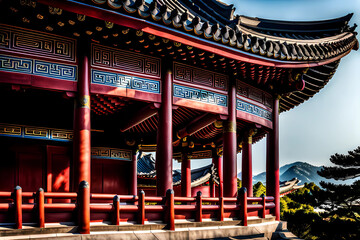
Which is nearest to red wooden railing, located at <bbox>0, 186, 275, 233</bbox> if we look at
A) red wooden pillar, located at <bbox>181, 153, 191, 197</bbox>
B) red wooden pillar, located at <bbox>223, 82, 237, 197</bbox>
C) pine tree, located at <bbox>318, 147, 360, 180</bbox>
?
red wooden pillar, located at <bbox>223, 82, 237, 197</bbox>

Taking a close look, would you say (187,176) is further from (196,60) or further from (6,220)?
(6,220)

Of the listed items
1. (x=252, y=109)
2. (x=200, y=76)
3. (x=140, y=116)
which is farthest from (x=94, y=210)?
(x=252, y=109)

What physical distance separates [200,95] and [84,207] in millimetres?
4699

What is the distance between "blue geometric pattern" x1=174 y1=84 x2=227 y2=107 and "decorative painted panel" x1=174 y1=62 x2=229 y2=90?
20 cm

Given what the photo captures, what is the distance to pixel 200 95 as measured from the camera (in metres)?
10.8

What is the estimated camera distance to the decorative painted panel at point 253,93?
12.1 m

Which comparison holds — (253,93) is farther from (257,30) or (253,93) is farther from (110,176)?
(110,176)

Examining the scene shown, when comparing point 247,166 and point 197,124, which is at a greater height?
point 197,124

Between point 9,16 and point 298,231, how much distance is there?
1638 centimetres

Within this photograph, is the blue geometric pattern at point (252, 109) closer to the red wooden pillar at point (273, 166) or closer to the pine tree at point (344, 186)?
the red wooden pillar at point (273, 166)

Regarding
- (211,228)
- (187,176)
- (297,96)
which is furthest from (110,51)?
(187,176)

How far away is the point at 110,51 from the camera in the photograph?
9328 millimetres

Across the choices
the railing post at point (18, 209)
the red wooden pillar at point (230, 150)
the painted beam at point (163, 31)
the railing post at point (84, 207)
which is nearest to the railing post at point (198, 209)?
the red wooden pillar at point (230, 150)

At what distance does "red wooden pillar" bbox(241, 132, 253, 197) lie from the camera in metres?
14.5
